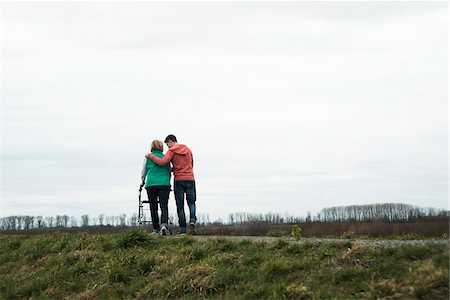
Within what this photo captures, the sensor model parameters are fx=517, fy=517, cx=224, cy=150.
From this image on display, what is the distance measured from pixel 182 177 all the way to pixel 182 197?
0.50 metres

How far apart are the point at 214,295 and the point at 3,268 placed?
6.28 meters

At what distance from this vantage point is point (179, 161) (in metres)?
12.8

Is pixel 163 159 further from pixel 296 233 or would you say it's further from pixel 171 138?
pixel 296 233

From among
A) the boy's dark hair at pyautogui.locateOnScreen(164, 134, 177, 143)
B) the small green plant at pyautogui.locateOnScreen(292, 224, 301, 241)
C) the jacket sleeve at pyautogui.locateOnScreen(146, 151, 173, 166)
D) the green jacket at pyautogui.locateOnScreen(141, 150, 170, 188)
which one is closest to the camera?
the small green plant at pyautogui.locateOnScreen(292, 224, 301, 241)

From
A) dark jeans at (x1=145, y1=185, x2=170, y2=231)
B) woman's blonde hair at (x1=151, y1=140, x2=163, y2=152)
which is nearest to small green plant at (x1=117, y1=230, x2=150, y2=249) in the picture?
A: dark jeans at (x1=145, y1=185, x2=170, y2=231)

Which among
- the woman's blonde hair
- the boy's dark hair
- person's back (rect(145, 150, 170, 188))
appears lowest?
person's back (rect(145, 150, 170, 188))

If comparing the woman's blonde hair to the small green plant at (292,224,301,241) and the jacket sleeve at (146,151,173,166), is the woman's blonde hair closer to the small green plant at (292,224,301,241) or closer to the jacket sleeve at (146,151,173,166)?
the jacket sleeve at (146,151,173,166)

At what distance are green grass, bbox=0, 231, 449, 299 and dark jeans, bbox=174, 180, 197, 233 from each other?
1.53 m

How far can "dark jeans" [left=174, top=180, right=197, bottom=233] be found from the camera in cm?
1277

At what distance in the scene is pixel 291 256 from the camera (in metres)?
8.48

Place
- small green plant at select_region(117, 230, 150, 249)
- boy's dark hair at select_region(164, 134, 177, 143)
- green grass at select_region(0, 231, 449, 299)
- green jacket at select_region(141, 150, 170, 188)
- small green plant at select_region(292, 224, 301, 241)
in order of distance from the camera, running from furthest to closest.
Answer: boy's dark hair at select_region(164, 134, 177, 143), green jacket at select_region(141, 150, 170, 188), small green plant at select_region(117, 230, 150, 249), small green plant at select_region(292, 224, 301, 241), green grass at select_region(0, 231, 449, 299)

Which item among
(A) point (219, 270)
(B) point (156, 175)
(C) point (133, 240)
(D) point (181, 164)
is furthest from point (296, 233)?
(B) point (156, 175)

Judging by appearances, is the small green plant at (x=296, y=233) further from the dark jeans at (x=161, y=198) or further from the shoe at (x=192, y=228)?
the dark jeans at (x=161, y=198)

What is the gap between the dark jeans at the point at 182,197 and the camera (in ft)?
41.9
